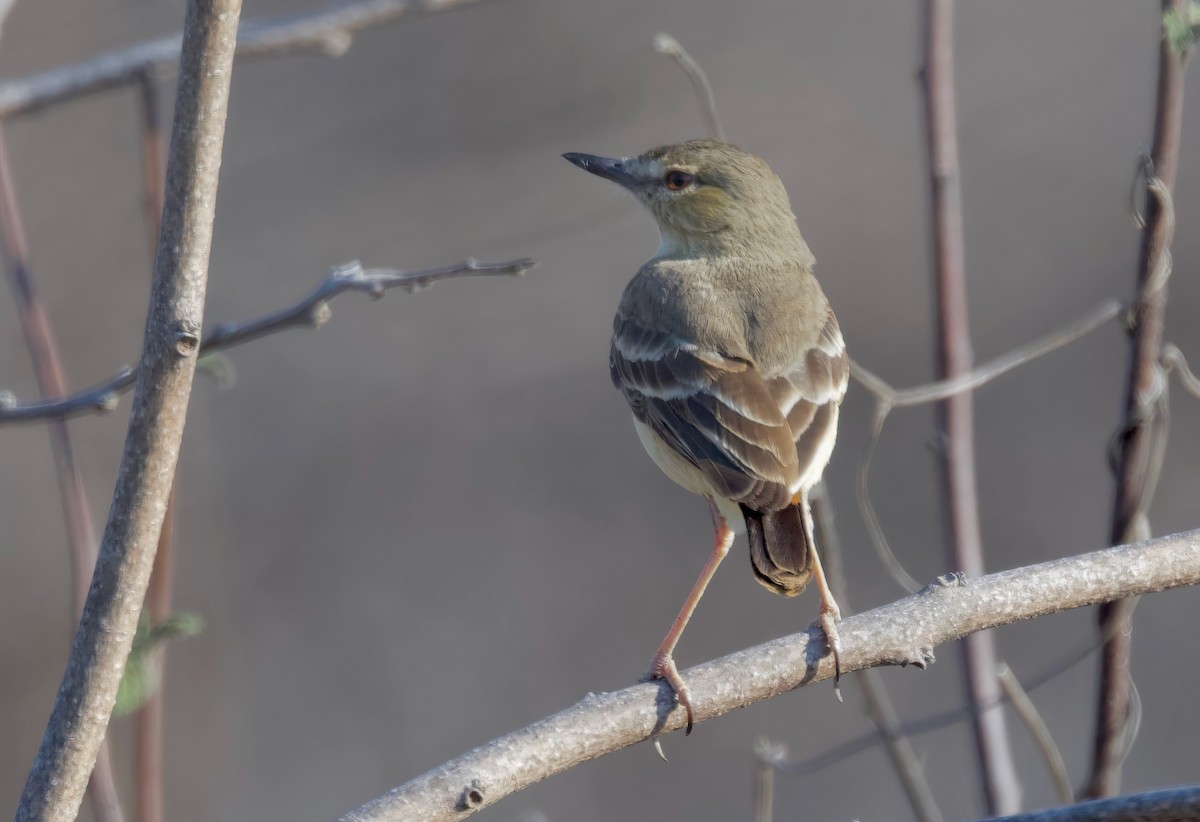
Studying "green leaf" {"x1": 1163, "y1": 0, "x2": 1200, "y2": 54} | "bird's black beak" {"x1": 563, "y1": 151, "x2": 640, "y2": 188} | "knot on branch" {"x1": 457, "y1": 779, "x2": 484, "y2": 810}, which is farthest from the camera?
"bird's black beak" {"x1": 563, "y1": 151, "x2": 640, "y2": 188}

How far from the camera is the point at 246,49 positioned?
166 inches

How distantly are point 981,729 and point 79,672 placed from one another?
2569 mm

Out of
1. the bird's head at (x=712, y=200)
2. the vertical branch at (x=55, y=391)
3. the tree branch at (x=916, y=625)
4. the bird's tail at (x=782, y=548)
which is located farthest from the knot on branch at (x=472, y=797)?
the bird's head at (x=712, y=200)

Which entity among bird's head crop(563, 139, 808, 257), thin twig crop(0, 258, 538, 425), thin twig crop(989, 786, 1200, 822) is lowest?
thin twig crop(989, 786, 1200, 822)

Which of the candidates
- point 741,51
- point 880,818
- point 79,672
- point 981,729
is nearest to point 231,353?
point 741,51

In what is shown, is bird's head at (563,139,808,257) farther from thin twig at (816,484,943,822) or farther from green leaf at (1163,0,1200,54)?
green leaf at (1163,0,1200,54)

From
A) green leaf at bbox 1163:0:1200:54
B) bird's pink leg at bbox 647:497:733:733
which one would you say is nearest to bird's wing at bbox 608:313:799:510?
bird's pink leg at bbox 647:497:733:733

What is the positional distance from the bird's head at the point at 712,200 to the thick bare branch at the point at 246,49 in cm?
98

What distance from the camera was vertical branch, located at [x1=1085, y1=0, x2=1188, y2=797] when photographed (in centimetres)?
364

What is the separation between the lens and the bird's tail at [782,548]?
3.72m

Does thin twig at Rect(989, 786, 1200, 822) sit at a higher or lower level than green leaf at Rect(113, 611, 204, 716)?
lower

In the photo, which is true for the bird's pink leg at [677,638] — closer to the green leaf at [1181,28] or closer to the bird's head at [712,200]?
the bird's head at [712,200]

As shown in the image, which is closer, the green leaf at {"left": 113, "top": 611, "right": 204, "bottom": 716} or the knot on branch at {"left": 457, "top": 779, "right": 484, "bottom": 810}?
the knot on branch at {"left": 457, "top": 779, "right": 484, "bottom": 810}

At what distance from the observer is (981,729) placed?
3.88 m
